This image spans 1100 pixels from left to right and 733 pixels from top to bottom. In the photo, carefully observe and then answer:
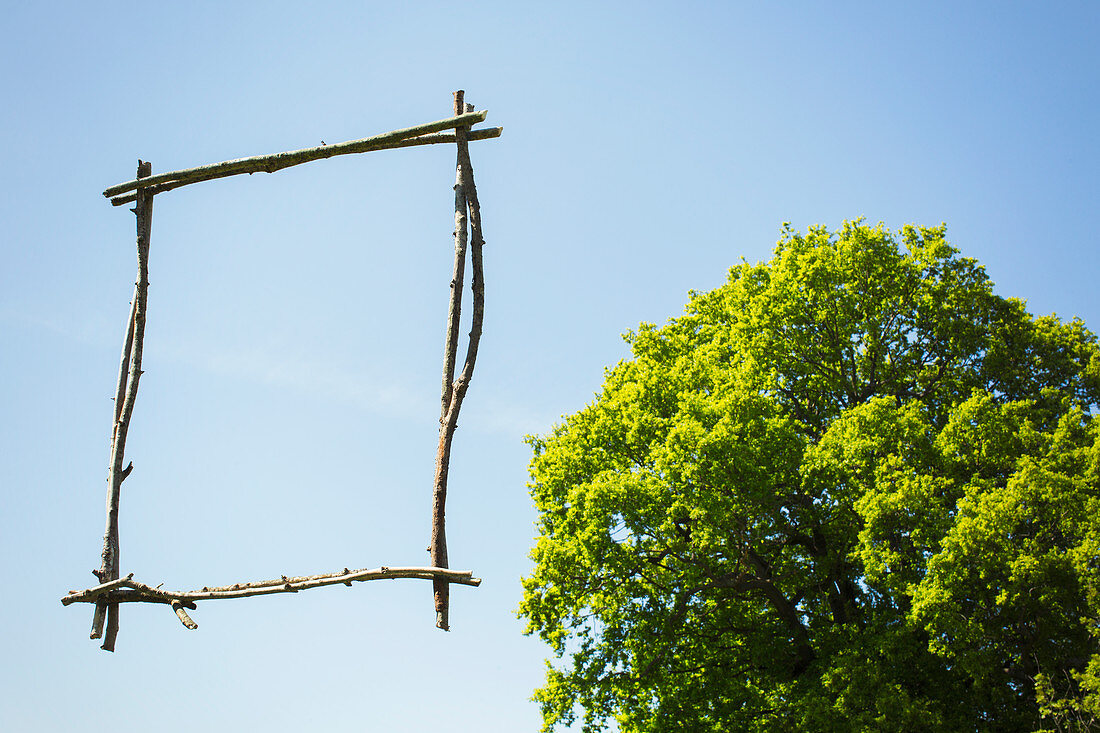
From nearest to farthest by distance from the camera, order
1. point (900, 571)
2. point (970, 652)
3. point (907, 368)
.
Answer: point (970, 652) → point (900, 571) → point (907, 368)

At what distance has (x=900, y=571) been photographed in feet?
48.0

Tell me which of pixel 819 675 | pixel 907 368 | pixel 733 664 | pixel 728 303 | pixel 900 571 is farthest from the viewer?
pixel 728 303

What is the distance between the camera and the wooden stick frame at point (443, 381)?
5.97m

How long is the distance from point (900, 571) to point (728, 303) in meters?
8.12

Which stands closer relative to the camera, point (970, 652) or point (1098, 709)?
point (1098, 709)

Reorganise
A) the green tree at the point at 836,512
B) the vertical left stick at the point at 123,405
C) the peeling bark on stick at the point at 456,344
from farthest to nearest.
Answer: the green tree at the point at 836,512 → the vertical left stick at the point at 123,405 → the peeling bark on stick at the point at 456,344

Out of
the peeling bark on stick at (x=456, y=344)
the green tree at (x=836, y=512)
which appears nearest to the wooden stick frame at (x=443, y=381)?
the peeling bark on stick at (x=456, y=344)

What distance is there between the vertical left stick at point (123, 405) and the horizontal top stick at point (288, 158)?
0.94 ft

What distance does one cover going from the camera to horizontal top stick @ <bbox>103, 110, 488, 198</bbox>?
7.18m

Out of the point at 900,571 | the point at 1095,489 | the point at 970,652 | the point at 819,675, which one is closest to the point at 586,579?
the point at 819,675

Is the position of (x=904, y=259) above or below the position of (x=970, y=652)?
above

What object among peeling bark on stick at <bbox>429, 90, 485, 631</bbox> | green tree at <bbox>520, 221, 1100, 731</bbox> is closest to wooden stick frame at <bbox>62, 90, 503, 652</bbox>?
peeling bark on stick at <bbox>429, 90, 485, 631</bbox>

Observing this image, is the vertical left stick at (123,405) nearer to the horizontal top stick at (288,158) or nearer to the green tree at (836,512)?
the horizontal top stick at (288,158)

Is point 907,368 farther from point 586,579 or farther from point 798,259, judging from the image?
point 586,579
